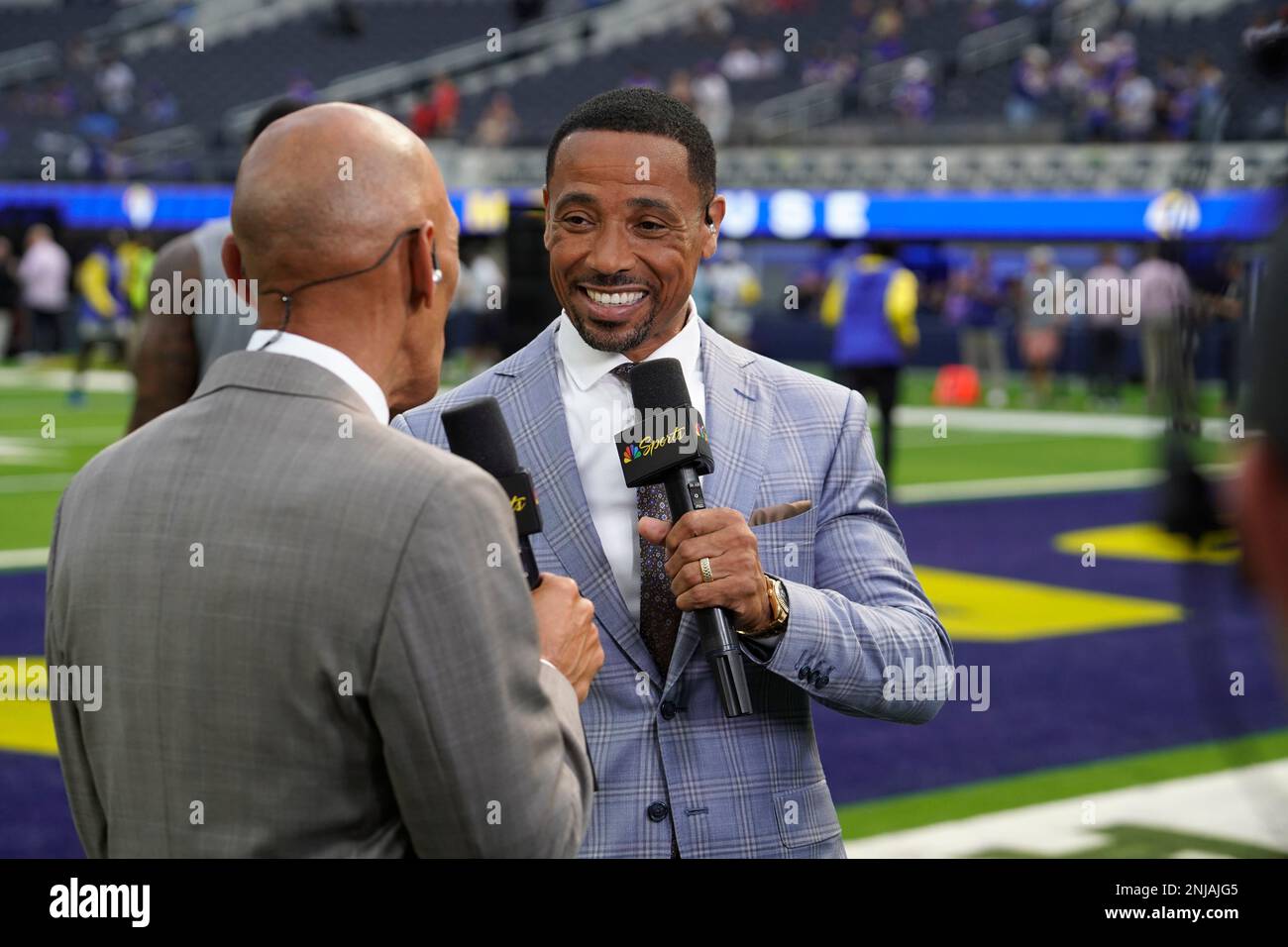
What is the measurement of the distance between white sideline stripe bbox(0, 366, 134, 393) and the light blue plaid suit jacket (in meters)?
21.7

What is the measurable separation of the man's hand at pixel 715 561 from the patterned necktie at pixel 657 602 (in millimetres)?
179

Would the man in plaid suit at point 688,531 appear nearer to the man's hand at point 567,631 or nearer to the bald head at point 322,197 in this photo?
the man's hand at point 567,631

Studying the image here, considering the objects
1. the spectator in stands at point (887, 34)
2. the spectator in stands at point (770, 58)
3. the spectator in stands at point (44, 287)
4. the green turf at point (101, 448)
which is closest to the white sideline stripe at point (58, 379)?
the spectator in stands at point (44, 287)

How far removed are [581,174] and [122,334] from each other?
82.7 ft

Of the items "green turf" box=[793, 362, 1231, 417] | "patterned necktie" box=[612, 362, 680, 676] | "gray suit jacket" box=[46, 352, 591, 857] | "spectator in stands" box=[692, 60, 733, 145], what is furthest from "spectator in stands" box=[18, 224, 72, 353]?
"gray suit jacket" box=[46, 352, 591, 857]

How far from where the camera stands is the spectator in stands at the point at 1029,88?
29.8 m

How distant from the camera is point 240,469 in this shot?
1911 mm

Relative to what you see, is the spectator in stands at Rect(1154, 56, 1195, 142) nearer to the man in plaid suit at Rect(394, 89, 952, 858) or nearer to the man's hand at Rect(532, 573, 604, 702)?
the man in plaid suit at Rect(394, 89, 952, 858)

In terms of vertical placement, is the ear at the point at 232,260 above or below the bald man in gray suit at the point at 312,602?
above

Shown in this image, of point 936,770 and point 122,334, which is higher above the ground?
point 122,334
